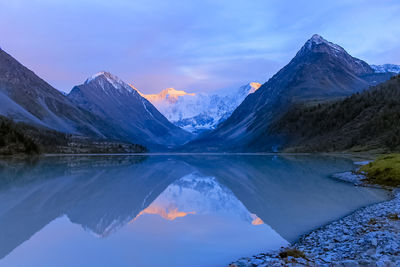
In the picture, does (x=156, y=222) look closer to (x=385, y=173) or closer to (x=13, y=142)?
(x=385, y=173)

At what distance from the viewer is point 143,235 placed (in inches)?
760

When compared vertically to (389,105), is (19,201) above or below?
below

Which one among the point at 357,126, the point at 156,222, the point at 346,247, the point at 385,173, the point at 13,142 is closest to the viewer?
the point at 346,247

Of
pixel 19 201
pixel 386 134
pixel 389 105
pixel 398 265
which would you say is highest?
pixel 389 105

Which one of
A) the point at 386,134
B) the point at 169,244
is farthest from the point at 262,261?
the point at 386,134

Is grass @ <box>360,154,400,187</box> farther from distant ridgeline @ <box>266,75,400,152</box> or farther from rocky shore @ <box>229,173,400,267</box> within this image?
distant ridgeline @ <box>266,75,400,152</box>

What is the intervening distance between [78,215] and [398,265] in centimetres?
1993

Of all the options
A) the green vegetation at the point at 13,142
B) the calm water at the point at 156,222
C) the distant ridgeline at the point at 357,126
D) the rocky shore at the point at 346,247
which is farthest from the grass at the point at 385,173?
the green vegetation at the point at 13,142

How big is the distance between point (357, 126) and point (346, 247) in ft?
494

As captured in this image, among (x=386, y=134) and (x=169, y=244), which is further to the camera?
(x=386, y=134)

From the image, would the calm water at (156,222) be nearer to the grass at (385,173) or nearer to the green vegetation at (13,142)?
the grass at (385,173)

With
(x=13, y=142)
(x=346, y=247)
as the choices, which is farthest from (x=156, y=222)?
(x=13, y=142)

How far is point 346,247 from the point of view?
1434cm

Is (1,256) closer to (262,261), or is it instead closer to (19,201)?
(262,261)
